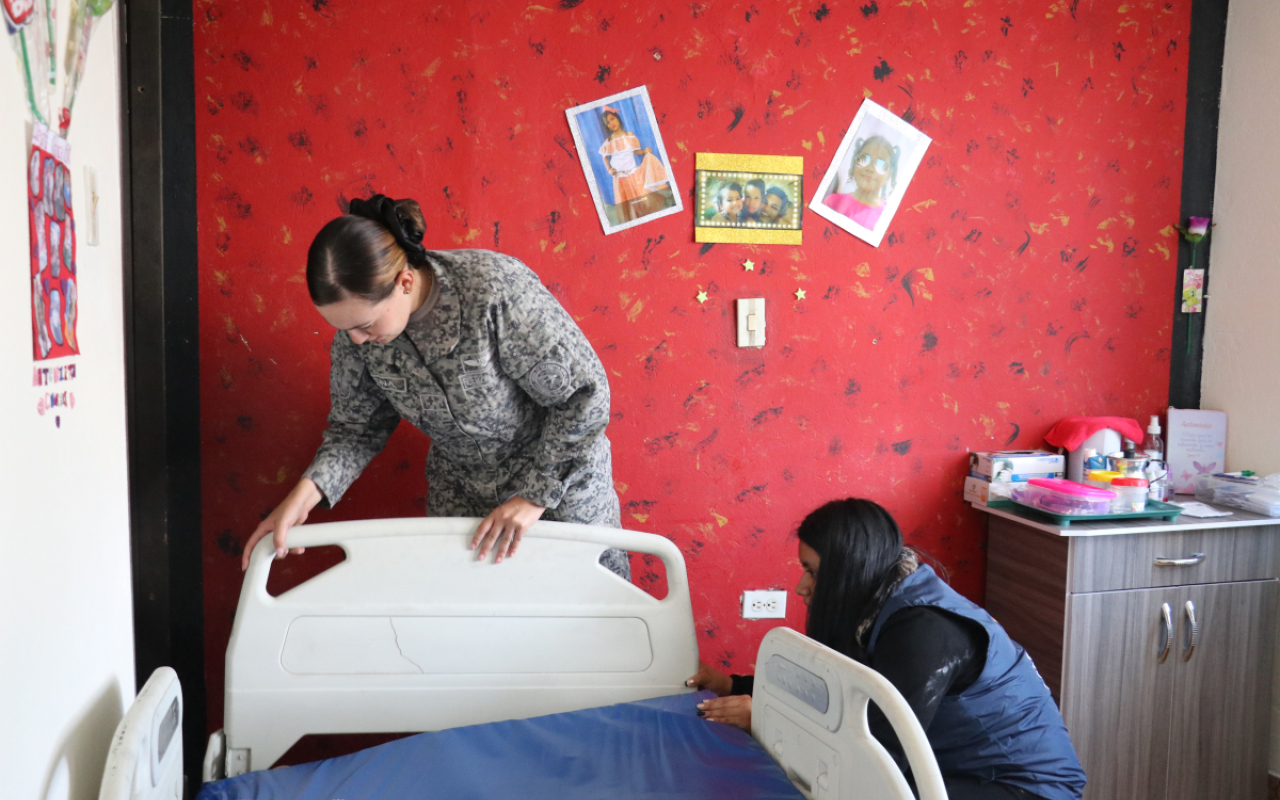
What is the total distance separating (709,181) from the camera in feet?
7.30

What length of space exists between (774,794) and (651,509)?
112cm

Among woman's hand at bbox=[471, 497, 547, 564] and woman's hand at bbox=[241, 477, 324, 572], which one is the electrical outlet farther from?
woman's hand at bbox=[241, 477, 324, 572]

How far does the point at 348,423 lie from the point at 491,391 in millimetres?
338

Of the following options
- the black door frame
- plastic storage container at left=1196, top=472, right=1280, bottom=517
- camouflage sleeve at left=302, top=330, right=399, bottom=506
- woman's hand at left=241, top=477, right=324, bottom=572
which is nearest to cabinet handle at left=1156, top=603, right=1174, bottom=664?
plastic storage container at left=1196, top=472, right=1280, bottom=517

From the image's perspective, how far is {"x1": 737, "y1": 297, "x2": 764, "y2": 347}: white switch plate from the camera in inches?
89.6

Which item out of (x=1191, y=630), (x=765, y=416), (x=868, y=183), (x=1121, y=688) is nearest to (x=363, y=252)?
(x=765, y=416)

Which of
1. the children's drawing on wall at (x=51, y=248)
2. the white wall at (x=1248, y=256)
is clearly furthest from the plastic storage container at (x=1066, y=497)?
the children's drawing on wall at (x=51, y=248)

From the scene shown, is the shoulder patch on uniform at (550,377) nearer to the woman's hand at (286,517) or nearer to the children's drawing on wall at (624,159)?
the woman's hand at (286,517)

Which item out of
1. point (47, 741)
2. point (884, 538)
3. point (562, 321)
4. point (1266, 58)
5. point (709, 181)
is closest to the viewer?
point (47, 741)

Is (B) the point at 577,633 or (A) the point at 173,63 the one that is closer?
(B) the point at 577,633

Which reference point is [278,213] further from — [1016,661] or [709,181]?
[1016,661]

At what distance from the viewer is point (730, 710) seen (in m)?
1.44

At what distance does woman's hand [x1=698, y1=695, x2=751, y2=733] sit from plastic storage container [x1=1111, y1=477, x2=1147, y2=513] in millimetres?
1319

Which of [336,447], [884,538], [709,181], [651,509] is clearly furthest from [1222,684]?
[336,447]
